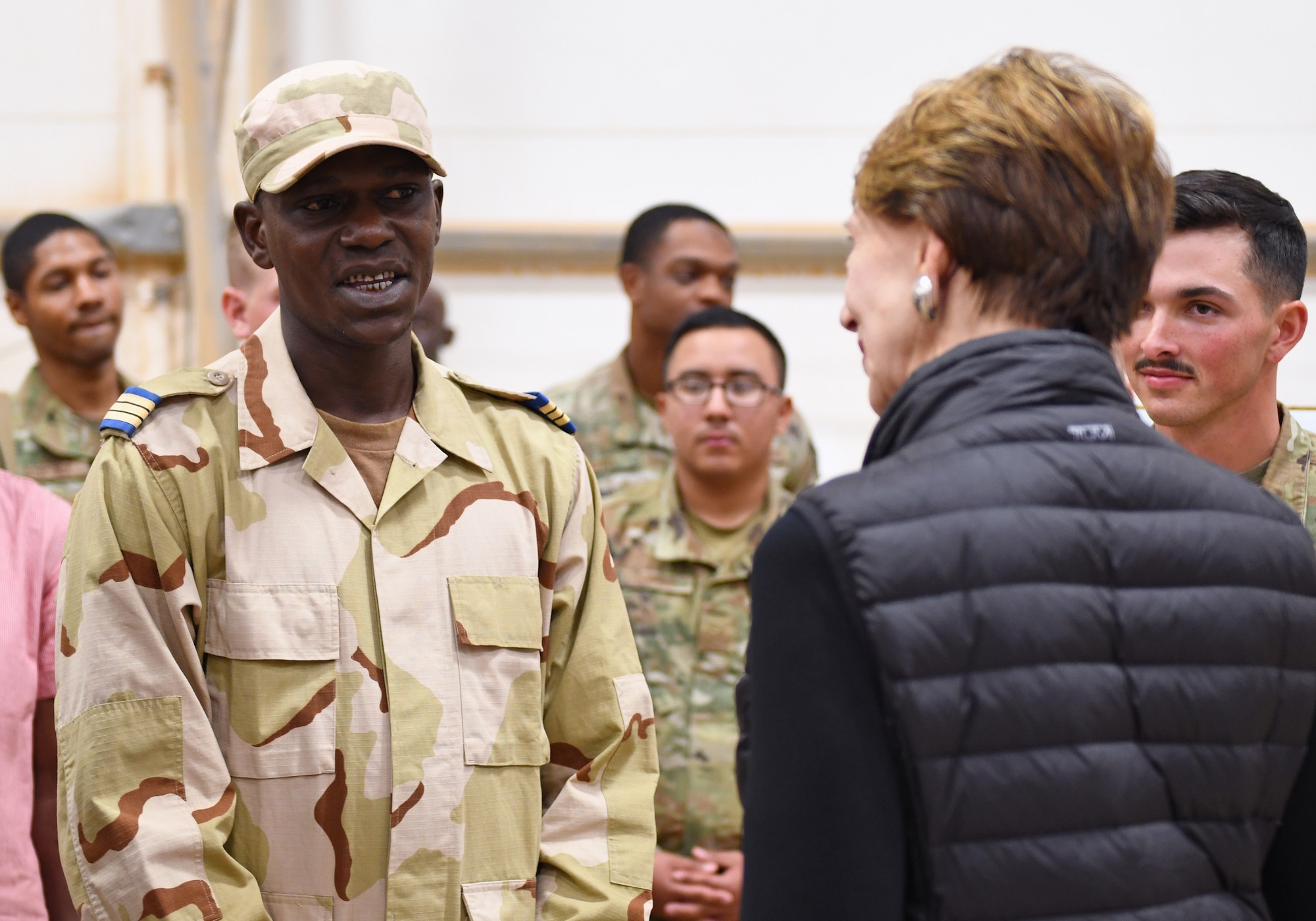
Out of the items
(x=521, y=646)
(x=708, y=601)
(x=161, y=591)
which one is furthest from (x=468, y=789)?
(x=708, y=601)

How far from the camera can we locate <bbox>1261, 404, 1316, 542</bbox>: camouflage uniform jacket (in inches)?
83.3

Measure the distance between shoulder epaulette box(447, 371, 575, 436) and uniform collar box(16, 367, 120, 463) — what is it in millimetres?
2273

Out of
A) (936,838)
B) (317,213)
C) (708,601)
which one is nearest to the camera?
(936,838)

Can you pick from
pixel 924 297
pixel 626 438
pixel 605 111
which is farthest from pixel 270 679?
pixel 605 111

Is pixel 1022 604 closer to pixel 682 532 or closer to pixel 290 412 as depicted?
pixel 290 412

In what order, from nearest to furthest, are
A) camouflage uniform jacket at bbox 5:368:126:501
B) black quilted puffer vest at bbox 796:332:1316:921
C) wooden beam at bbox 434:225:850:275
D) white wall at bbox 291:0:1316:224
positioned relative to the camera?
black quilted puffer vest at bbox 796:332:1316:921 < camouflage uniform jacket at bbox 5:368:126:501 < wooden beam at bbox 434:225:850:275 < white wall at bbox 291:0:1316:224

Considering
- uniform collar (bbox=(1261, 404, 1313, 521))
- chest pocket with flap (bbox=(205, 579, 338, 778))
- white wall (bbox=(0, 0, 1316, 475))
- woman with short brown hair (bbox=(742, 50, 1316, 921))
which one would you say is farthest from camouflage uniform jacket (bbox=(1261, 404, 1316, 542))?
white wall (bbox=(0, 0, 1316, 475))

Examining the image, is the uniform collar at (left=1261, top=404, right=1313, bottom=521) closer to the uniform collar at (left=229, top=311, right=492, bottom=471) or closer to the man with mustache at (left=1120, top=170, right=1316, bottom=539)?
the man with mustache at (left=1120, top=170, right=1316, bottom=539)

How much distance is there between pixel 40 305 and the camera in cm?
380

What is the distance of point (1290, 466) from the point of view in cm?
215

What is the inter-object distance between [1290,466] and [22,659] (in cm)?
189

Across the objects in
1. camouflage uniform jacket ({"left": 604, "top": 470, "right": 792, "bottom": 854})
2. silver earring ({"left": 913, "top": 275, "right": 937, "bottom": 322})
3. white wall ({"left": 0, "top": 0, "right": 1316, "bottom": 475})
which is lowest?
camouflage uniform jacket ({"left": 604, "top": 470, "right": 792, "bottom": 854})

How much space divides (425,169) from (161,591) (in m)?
0.59

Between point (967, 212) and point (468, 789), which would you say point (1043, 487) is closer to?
point (967, 212)
